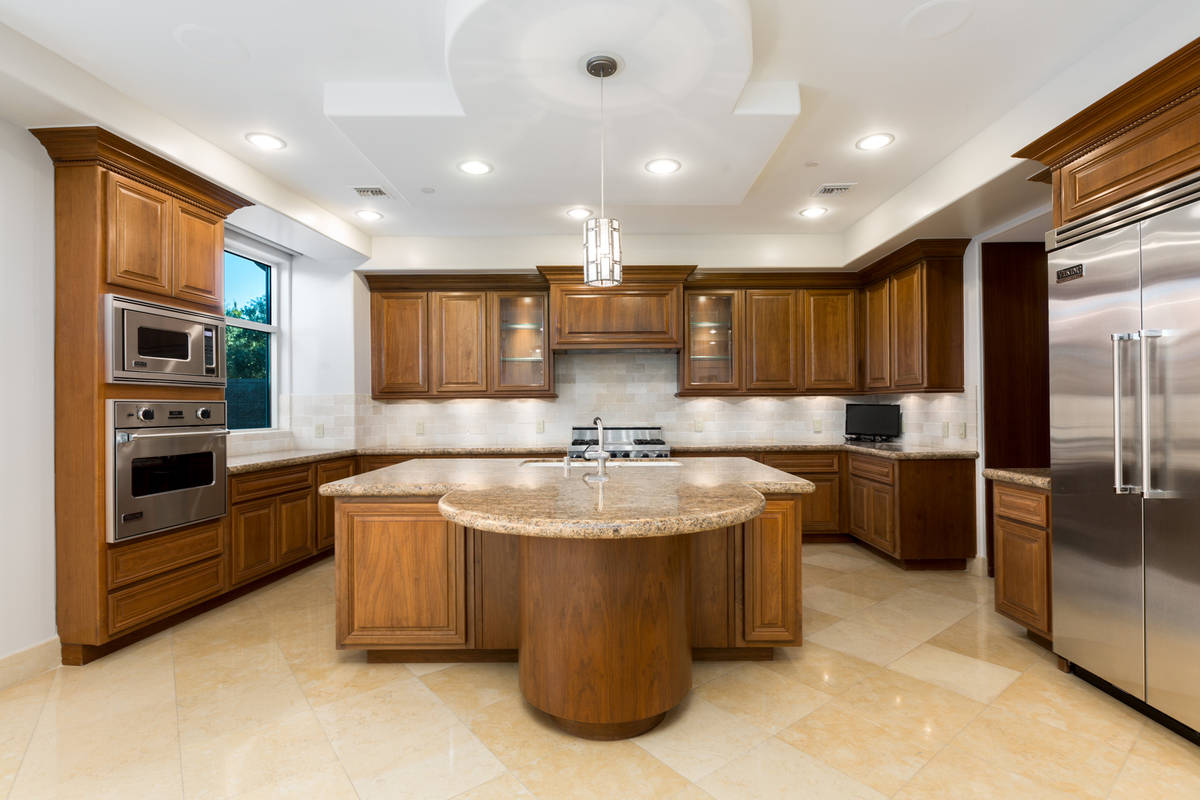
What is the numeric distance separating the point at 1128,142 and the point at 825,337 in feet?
10.2

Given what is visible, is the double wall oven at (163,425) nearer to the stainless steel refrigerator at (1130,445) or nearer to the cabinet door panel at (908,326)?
the stainless steel refrigerator at (1130,445)

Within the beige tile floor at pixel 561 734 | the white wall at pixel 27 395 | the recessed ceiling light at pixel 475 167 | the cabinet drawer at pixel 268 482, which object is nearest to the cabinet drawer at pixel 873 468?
the beige tile floor at pixel 561 734

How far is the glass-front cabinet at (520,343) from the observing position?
17.2ft

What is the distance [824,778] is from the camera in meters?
1.86

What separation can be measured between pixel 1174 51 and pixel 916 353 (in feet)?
8.35

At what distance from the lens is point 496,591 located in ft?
8.73

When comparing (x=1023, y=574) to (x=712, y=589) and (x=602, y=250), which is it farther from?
(x=602, y=250)

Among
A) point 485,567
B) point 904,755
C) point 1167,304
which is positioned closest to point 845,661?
point 904,755

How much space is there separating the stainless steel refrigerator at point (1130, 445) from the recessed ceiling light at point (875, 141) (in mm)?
1030

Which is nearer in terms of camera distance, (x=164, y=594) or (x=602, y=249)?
(x=602, y=249)

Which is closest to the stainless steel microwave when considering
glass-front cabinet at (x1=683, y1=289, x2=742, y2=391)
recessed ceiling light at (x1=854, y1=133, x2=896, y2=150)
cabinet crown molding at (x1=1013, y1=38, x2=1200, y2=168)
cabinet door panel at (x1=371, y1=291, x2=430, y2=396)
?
cabinet door panel at (x1=371, y1=291, x2=430, y2=396)

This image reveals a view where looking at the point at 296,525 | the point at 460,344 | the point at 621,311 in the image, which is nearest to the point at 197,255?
the point at 296,525

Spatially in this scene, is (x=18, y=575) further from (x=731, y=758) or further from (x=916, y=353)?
(x=916, y=353)

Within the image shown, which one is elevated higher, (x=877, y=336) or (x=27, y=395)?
(x=877, y=336)
